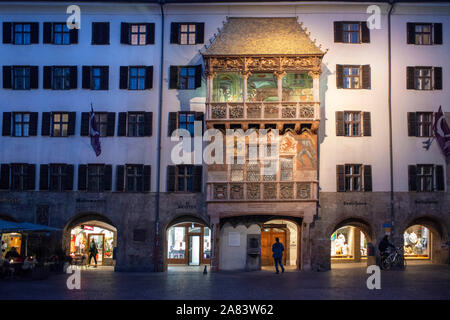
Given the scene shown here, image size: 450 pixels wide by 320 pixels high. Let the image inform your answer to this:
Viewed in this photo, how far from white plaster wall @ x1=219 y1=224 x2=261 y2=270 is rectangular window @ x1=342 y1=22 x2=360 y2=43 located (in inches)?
500

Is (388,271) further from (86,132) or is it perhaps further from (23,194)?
(23,194)

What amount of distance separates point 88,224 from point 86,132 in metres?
7.66

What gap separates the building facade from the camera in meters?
36.1

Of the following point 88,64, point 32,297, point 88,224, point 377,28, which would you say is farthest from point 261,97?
point 32,297

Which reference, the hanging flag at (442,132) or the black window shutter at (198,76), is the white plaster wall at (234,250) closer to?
the black window shutter at (198,76)

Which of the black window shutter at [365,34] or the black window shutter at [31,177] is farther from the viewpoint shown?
the black window shutter at [365,34]

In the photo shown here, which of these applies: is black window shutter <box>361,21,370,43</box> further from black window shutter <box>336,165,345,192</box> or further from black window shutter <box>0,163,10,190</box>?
black window shutter <box>0,163,10,190</box>

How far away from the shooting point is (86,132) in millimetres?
37531

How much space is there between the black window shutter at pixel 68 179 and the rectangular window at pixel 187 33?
1022cm

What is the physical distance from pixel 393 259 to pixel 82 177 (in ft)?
61.9

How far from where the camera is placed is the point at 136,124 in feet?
124

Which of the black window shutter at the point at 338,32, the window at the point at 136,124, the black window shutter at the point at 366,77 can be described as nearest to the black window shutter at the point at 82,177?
the window at the point at 136,124

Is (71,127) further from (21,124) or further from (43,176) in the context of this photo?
(43,176)

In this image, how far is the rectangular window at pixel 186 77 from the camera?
37.8 meters
